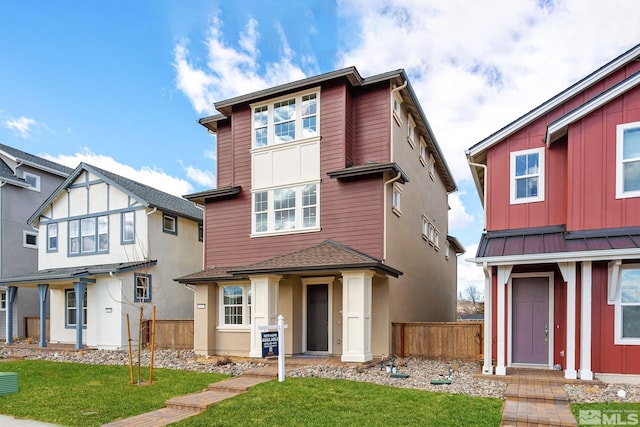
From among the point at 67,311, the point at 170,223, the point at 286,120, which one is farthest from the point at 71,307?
→ the point at 286,120

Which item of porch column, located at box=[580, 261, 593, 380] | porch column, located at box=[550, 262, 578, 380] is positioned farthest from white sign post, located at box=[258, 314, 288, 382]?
porch column, located at box=[580, 261, 593, 380]

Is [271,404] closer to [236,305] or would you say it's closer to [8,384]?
[8,384]

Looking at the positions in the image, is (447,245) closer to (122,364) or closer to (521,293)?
(521,293)

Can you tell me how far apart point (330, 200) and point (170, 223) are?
8.60 metres

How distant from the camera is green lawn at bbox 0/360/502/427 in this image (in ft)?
21.8

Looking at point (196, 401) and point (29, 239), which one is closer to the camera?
point (196, 401)

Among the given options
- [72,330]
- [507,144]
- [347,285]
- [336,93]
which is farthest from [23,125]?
[507,144]

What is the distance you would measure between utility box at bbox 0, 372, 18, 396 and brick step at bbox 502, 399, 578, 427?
9.59 metres

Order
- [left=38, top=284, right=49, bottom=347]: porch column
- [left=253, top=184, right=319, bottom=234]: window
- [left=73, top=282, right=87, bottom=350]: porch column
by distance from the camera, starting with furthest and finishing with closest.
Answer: [left=38, top=284, right=49, bottom=347]: porch column
[left=73, top=282, right=87, bottom=350]: porch column
[left=253, top=184, right=319, bottom=234]: window

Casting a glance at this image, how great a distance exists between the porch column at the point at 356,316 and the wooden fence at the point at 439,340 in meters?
1.69

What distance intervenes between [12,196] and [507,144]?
75.1ft

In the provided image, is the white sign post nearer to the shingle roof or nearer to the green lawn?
the green lawn

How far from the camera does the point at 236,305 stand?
1444 cm

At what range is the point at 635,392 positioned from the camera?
7.99m
